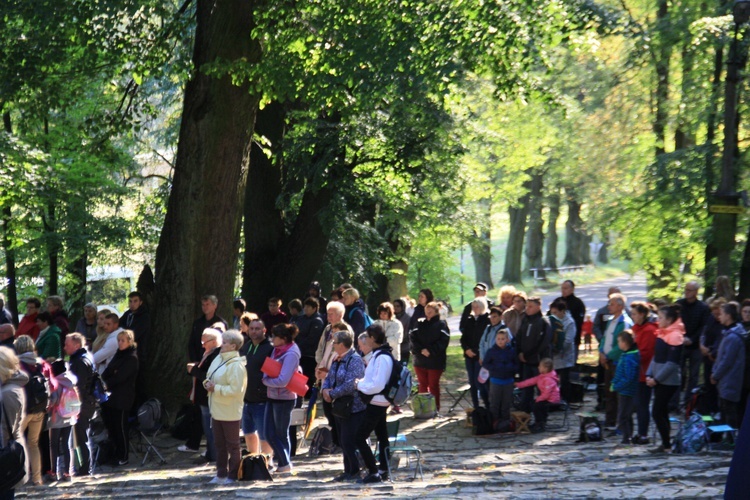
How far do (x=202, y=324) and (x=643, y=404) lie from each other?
6.27 metres

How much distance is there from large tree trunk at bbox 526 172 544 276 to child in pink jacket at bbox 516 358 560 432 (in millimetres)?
Answer: 32355

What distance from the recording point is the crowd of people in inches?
454

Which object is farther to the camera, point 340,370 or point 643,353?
point 643,353

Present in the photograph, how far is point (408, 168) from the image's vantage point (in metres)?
21.9

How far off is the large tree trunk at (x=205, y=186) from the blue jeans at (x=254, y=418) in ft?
11.1

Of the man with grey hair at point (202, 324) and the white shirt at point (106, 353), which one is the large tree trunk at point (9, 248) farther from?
the man with grey hair at point (202, 324)

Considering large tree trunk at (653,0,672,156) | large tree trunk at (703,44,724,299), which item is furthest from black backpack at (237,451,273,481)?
large tree trunk at (653,0,672,156)

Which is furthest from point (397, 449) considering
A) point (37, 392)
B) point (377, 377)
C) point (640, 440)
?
point (37, 392)

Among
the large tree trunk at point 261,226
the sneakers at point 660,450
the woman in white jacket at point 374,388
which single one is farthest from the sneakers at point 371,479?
the large tree trunk at point 261,226

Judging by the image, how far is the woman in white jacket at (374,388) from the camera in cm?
1114

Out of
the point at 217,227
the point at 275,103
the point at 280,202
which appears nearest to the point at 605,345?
the point at 217,227

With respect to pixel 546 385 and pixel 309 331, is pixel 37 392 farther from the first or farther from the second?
pixel 546 385

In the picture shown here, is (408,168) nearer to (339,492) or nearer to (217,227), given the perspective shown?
(217,227)

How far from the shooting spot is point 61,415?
1244 centimetres
